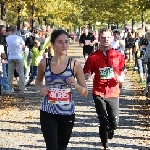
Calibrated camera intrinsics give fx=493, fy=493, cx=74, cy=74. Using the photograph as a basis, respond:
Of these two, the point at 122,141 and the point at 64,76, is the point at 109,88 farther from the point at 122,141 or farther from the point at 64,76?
the point at 64,76

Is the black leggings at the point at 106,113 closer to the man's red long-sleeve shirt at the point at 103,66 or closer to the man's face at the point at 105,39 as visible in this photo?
the man's red long-sleeve shirt at the point at 103,66

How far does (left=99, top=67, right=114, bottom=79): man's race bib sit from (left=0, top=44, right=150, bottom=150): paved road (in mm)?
1261

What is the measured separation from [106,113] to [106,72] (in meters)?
0.63

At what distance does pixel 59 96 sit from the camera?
530 cm

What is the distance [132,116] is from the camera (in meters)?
10.6

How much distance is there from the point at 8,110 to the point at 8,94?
260cm

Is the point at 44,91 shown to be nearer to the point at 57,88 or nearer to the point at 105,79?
the point at 57,88

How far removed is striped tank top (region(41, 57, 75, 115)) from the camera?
5312 millimetres

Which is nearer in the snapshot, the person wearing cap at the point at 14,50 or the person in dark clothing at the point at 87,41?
the person wearing cap at the point at 14,50

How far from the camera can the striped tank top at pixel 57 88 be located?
5312 millimetres

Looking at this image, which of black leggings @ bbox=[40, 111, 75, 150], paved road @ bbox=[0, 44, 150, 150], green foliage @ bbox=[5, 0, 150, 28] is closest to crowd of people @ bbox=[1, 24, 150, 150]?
black leggings @ bbox=[40, 111, 75, 150]

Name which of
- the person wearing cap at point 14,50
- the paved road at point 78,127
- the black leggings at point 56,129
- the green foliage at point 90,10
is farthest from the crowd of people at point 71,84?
the green foliage at point 90,10

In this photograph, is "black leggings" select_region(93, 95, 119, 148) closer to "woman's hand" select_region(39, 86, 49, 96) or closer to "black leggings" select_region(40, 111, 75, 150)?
"black leggings" select_region(40, 111, 75, 150)

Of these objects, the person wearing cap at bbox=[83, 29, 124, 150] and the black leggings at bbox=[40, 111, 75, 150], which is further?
the person wearing cap at bbox=[83, 29, 124, 150]
